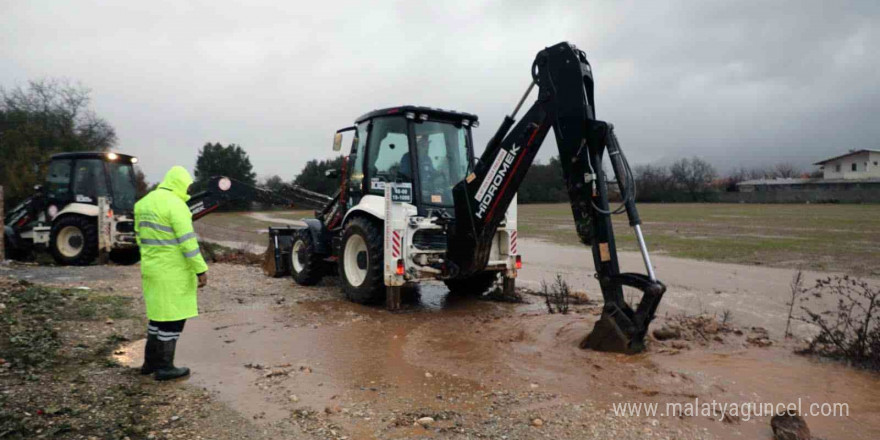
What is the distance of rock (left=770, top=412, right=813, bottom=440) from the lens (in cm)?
371

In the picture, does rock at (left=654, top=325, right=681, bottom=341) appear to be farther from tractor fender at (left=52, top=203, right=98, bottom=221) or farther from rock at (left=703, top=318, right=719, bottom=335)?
tractor fender at (left=52, top=203, right=98, bottom=221)

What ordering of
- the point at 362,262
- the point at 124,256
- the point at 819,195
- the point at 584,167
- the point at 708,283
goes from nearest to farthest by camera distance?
the point at 584,167 → the point at 362,262 → the point at 708,283 → the point at 124,256 → the point at 819,195

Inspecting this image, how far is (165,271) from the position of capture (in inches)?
201

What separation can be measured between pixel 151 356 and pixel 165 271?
2.61 ft

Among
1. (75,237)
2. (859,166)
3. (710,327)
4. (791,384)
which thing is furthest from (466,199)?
(859,166)

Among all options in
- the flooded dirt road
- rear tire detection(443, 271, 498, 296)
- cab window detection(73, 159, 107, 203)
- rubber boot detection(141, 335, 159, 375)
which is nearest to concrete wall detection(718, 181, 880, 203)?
rear tire detection(443, 271, 498, 296)

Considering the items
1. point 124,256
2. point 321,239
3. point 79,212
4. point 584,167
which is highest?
point 584,167

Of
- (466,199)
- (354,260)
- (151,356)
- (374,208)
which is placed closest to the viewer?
(151,356)

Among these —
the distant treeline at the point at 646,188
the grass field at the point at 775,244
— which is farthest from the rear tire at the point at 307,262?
the distant treeline at the point at 646,188

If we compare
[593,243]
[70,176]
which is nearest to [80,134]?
[70,176]

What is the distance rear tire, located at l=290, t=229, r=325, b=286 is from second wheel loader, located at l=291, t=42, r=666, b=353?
0.03 meters

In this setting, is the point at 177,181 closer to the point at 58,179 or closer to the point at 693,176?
the point at 58,179

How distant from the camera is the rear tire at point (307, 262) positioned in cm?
1058

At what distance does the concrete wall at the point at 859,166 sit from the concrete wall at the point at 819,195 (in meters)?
9.50
